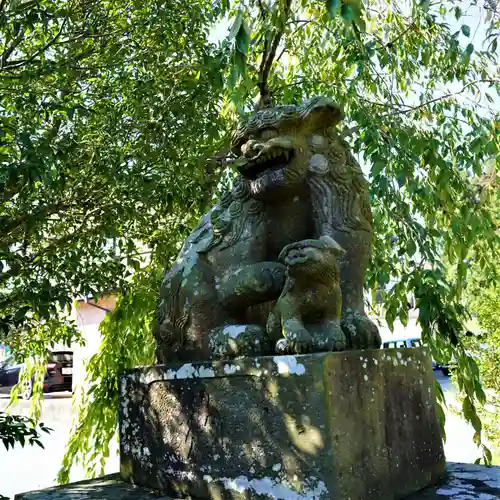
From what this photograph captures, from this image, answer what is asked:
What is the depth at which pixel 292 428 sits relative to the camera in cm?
157

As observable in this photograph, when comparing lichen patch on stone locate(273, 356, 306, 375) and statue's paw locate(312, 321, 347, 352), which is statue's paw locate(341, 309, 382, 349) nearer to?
statue's paw locate(312, 321, 347, 352)

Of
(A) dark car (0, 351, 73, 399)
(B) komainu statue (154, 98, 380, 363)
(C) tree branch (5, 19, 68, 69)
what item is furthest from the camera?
(A) dark car (0, 351, 73, 399)

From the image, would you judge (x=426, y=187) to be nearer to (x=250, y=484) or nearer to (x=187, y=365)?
(x=187, y=365)

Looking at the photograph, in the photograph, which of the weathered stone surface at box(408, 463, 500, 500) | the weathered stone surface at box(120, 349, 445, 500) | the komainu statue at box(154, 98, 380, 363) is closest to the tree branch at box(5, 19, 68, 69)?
the komainu statue at box(154, 98, 380, 363)

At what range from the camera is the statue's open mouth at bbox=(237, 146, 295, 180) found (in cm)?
202

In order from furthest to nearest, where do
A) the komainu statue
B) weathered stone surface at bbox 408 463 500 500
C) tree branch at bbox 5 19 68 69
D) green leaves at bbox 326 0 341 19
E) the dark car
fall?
the dark car < tree branch at bbox 5 19 68 69 < the komainu statue < weathered stone surface at bbox 408 463 500 500 < green leaves at bbox 326 0 341 19

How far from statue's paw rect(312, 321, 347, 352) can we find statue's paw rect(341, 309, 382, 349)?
8cm

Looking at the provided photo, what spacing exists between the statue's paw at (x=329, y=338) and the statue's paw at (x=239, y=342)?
0.20m

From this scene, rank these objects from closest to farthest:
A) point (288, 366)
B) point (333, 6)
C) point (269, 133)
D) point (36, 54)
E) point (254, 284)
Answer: point (333, 6) < point (288, 366) < point (254, 284) < point (269, 133) < point (36, 54)

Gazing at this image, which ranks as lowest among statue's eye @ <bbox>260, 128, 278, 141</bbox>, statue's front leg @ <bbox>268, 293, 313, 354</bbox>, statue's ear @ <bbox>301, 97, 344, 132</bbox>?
statue's front leg @ <bbox>268, 293, 313, 354</bbox>

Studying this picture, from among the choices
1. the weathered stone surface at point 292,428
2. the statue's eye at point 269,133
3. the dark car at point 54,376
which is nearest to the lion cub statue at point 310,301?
the weathered stone surface at point 292,428

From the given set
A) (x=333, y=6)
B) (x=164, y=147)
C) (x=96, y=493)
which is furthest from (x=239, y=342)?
(x=164, y=147)

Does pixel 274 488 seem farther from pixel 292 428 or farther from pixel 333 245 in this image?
pixel 333 245

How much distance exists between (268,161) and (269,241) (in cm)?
31
